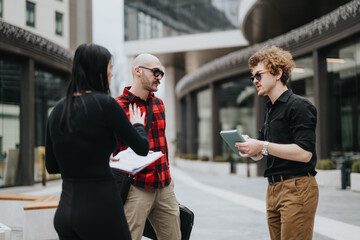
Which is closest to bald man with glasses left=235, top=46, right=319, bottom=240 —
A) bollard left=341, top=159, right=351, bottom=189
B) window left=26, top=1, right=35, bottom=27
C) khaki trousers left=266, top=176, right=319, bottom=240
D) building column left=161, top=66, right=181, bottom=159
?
khaki trousers left=266, top=176, right=319, bottom=240

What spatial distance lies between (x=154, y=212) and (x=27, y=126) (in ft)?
46.5

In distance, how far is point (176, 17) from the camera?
119 feet

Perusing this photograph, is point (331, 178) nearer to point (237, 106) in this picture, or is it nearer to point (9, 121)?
point (237, 106)

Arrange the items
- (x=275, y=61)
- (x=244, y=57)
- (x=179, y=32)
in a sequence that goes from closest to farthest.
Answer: (x=275, y=61), (x=244, y=57), (x=179, y=32)

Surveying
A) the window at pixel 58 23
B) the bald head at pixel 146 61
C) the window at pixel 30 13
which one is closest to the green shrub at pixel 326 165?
the window at pixel 30 13

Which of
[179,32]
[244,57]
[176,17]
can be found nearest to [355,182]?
[244,57]

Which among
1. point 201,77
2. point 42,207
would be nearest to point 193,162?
point 201,77

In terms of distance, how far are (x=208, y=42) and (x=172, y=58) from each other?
4335 mm

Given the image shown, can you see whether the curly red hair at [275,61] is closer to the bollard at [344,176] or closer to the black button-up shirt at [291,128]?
the black button-up shirt at [291,128]

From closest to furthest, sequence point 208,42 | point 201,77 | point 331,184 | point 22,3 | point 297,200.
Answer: point 297,200 < point 331,184 < point 22,3 < point 201,77 < point 208,42

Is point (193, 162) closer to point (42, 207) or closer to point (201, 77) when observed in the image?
point (201, 77)

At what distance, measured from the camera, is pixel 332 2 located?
62.0ft

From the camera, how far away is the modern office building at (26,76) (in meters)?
15.7

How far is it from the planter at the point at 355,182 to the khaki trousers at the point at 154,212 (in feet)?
34.8
